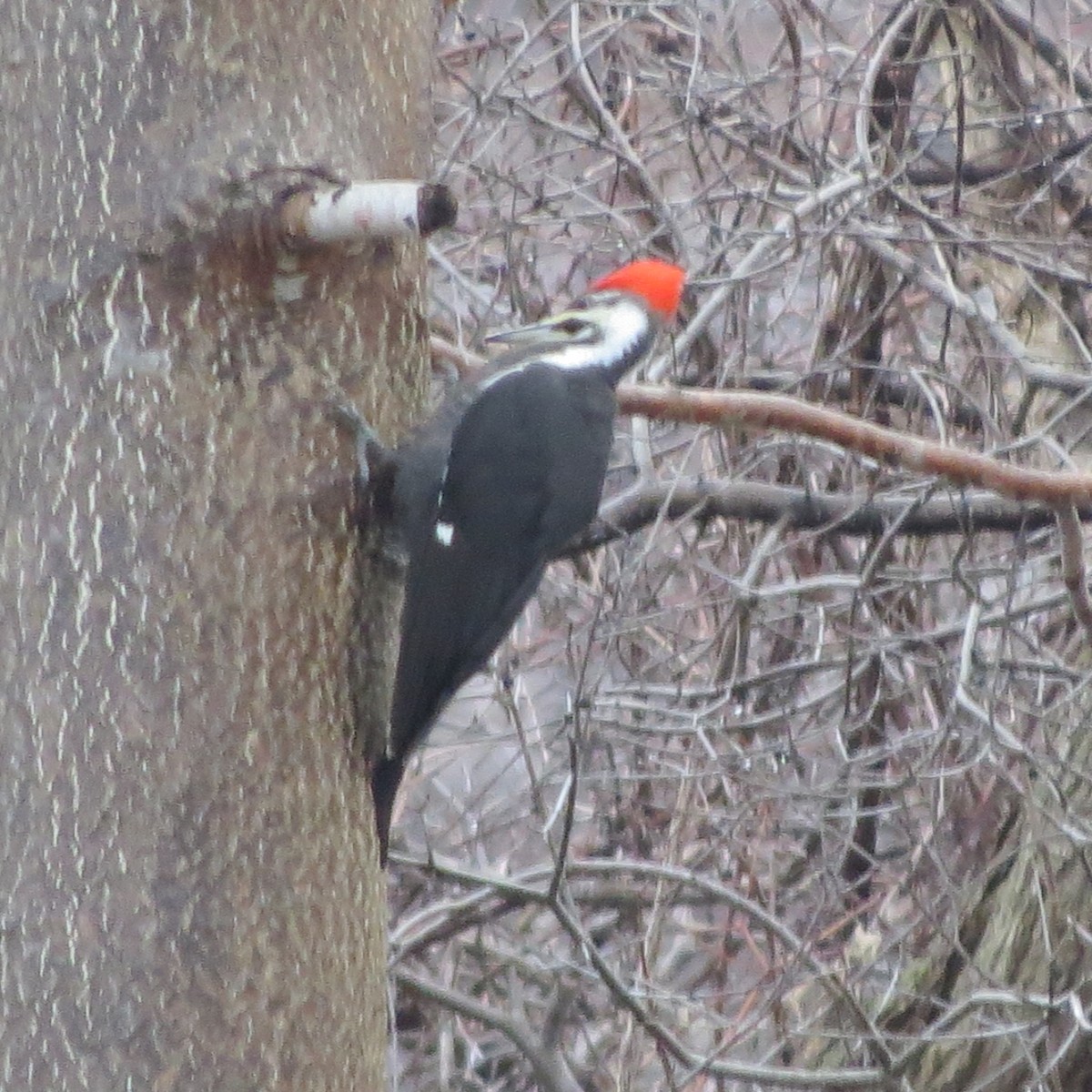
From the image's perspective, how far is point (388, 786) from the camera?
1.76m

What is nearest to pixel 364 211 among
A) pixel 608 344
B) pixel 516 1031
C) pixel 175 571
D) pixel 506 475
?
pixel 175 571

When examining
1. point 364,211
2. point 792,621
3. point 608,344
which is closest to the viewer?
point 364,211

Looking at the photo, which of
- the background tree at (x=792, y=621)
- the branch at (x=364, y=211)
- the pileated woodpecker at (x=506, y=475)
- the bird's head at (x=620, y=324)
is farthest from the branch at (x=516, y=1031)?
the branch at (x=364, y=211)

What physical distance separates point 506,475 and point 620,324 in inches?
11.3

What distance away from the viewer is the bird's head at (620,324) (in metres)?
2.28

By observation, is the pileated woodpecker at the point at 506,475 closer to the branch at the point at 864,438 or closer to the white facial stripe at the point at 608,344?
A: the white facial stripe at the point at 608,344

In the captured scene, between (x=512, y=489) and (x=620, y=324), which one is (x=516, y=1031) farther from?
(x=620, y=324)

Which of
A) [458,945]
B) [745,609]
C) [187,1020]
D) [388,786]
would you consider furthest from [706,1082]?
[187,1020]

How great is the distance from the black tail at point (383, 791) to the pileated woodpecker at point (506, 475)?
0.06 metres

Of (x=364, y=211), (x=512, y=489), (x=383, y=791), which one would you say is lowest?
(x=383, y=791)

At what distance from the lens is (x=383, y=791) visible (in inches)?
68.7

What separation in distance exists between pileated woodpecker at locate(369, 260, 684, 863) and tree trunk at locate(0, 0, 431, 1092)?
24cm

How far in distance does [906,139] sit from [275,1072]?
2.67m

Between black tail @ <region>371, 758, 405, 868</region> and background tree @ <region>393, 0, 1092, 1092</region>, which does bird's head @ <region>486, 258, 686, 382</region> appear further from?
black tail @ <region>371, 758, 405, 868</region>
